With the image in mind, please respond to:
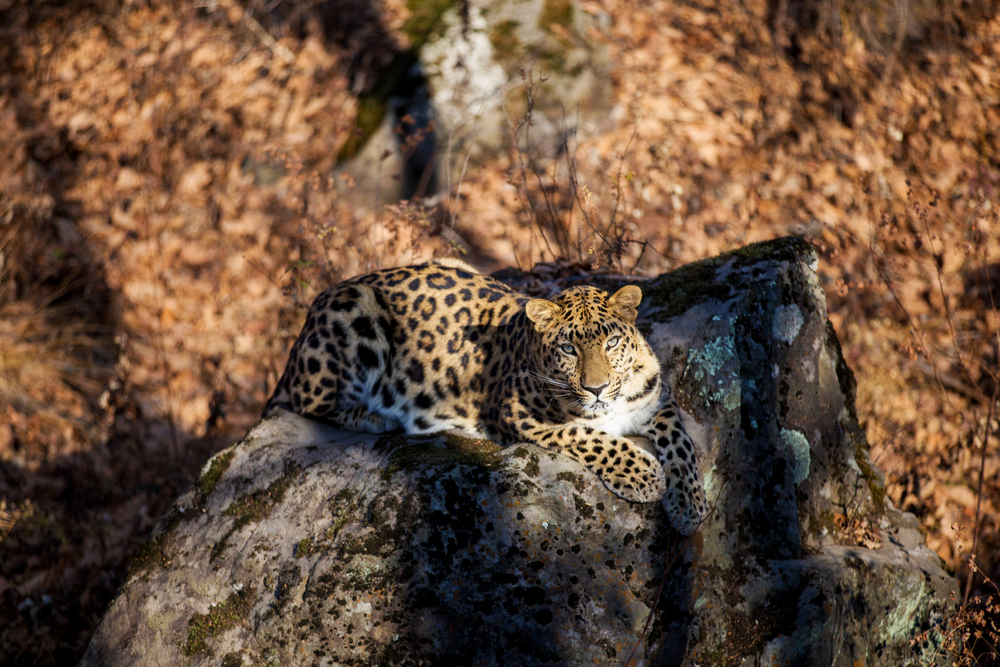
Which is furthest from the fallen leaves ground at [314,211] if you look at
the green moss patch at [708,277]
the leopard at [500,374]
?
the leopard at [500,374]

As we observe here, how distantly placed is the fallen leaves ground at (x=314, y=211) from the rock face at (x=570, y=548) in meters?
2.05

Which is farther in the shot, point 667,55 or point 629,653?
point 667,55

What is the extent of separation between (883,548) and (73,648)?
660 cm

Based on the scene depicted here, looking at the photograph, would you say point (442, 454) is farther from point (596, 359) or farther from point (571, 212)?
point (571, 212)

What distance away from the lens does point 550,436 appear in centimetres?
488

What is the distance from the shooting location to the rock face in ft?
14.3

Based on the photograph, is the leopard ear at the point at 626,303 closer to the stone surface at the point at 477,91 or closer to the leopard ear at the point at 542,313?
the leopard ear at the point at 542,313

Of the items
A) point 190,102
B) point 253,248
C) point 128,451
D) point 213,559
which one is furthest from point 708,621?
point 190,102

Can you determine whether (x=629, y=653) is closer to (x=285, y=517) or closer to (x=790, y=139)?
(x=285, y=517)

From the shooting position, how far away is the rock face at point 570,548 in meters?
4.36

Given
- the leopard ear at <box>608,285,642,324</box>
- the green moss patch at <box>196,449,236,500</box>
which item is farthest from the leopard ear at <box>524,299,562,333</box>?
the green moss patch at <box>196,449,236,500</box>

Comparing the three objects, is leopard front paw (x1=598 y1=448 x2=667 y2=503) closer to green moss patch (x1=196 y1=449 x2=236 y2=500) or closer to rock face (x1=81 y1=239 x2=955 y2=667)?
rock face (x1=81 y1=239 x2=955 y2=667)

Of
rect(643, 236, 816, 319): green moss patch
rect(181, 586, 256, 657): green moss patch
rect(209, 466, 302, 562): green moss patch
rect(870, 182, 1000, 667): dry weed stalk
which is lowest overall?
rect(870, 182, 1000, 667): dry weed stalk

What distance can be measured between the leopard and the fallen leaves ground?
152cm
